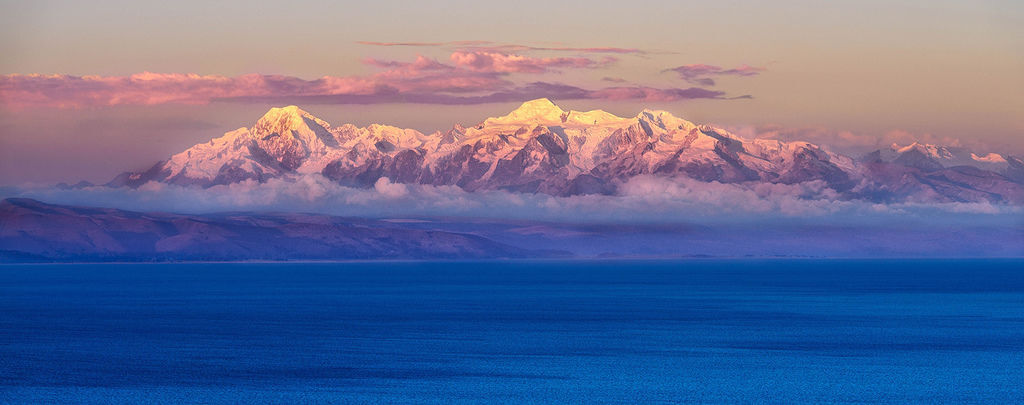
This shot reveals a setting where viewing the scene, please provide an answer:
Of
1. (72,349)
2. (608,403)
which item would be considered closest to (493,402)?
(608,403)

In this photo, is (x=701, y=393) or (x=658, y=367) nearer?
(x=701, y=393)

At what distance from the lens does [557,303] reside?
19388 centimetres

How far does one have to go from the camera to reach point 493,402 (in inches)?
3342

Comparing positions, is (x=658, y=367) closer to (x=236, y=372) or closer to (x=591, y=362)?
(x=591, y=362)

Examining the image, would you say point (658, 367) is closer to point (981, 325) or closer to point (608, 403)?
point (608, 403)

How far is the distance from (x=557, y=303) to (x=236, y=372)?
98212 mm

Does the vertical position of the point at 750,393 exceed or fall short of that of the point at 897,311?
it exceeds it

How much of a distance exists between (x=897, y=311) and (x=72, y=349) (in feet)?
320

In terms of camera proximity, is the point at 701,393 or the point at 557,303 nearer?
the point at 701,393

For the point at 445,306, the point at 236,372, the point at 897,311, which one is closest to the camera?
the point at 236,372

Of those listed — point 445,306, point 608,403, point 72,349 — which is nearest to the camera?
point 608,403

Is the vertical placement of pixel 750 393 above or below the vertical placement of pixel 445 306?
above

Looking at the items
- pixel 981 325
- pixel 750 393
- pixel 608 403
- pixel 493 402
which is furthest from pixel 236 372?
pixel 981 325

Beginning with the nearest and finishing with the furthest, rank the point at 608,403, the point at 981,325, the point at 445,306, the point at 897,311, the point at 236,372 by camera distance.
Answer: the point at 608,403 → the point at 236,372 → the point at 981,325 → the point at 897,311 → the point at 445,306
